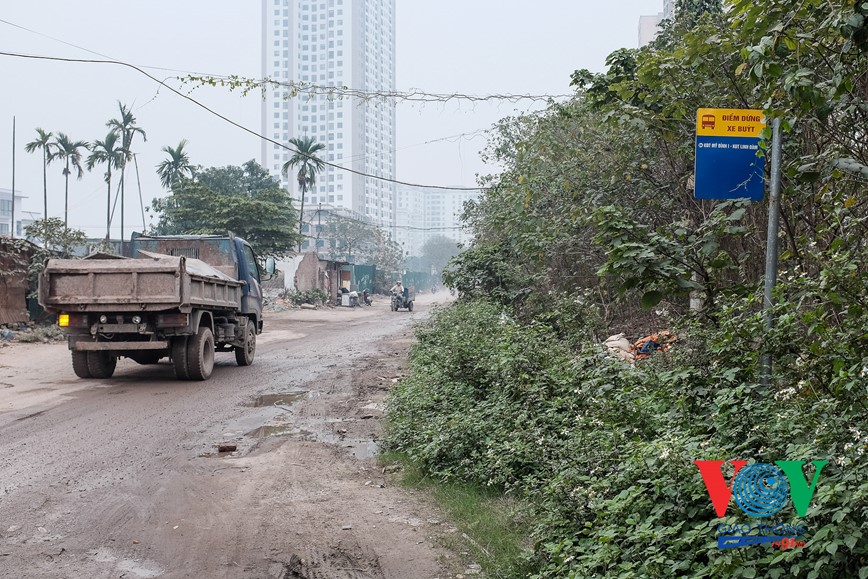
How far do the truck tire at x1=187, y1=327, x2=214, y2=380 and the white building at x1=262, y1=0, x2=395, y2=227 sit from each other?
2666 centimetres

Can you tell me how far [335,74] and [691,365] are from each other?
257 ft

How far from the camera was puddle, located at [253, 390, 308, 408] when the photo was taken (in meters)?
10.6

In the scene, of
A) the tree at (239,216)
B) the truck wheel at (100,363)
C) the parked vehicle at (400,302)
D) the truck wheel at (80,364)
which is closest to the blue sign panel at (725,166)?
the truck wheel at (100,363)

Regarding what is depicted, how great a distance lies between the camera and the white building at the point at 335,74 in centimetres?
4863

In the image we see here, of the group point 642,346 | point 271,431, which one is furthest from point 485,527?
point 642,346

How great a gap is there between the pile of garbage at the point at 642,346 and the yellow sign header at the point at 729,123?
2.38 m

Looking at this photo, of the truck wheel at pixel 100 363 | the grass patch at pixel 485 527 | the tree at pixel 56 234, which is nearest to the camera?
the grass patch at pixel 485 527

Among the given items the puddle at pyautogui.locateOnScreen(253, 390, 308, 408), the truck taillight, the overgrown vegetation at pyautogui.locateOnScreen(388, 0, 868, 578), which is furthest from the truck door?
the overgrown vegetation at pyautogui.locateOnScreen(388, 0, 868, 578)

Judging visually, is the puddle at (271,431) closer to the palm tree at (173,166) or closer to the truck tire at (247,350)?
the truck tire at (247,350)

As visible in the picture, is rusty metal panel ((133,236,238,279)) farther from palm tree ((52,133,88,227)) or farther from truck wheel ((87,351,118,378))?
palm tree ((52,133,88,227))

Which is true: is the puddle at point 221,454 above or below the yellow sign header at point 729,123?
below

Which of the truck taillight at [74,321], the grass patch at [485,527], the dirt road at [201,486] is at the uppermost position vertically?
the truck taillight at [74,321]

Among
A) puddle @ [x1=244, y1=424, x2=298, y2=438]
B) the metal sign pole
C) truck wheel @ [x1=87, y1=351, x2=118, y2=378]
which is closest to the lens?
the metal sign pole

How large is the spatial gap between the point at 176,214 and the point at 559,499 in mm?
41452
